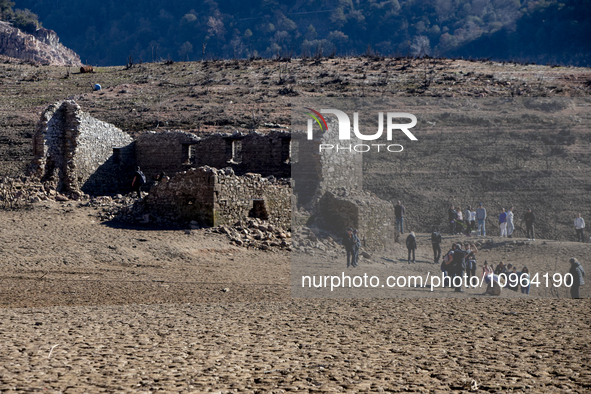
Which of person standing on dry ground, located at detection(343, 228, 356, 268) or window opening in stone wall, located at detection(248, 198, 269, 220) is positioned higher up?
window opening in stone wall, located at detection(248, 198, 269, 220)

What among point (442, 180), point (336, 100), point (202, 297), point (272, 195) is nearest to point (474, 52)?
point (336, 100)

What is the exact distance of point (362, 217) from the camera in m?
15.1

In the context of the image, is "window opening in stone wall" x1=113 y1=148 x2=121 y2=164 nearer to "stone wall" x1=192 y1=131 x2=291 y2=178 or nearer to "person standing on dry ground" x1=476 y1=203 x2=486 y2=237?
"stone wall" x1=192 y1=131 x2=291 y2=178

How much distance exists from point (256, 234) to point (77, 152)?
7.01 meters

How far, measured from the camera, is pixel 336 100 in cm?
3070

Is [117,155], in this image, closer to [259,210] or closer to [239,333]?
[259,210]

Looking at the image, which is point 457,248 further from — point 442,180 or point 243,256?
point 442,180

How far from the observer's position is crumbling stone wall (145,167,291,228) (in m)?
14.4

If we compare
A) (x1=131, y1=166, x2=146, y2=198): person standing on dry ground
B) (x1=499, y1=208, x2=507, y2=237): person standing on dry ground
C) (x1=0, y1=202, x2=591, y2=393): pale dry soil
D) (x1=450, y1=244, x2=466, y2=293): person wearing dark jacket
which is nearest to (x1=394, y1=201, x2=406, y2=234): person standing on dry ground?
(x1=499, y1=208, x2=507, y2=237): person standing on dry ground

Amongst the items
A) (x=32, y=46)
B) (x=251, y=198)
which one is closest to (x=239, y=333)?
(x=251, y=198)

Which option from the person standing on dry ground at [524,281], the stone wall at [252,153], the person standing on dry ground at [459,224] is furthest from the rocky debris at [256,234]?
the person standing on dry ground at [524,281]

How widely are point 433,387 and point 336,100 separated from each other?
89.1ft

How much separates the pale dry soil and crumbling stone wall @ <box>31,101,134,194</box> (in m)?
5.23

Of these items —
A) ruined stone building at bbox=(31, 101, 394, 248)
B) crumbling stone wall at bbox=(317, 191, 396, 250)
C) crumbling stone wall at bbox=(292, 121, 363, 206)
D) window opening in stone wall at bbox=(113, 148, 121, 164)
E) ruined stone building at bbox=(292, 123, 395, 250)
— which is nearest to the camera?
ruined stone building at bbox=(31, 101, 394, 248)
